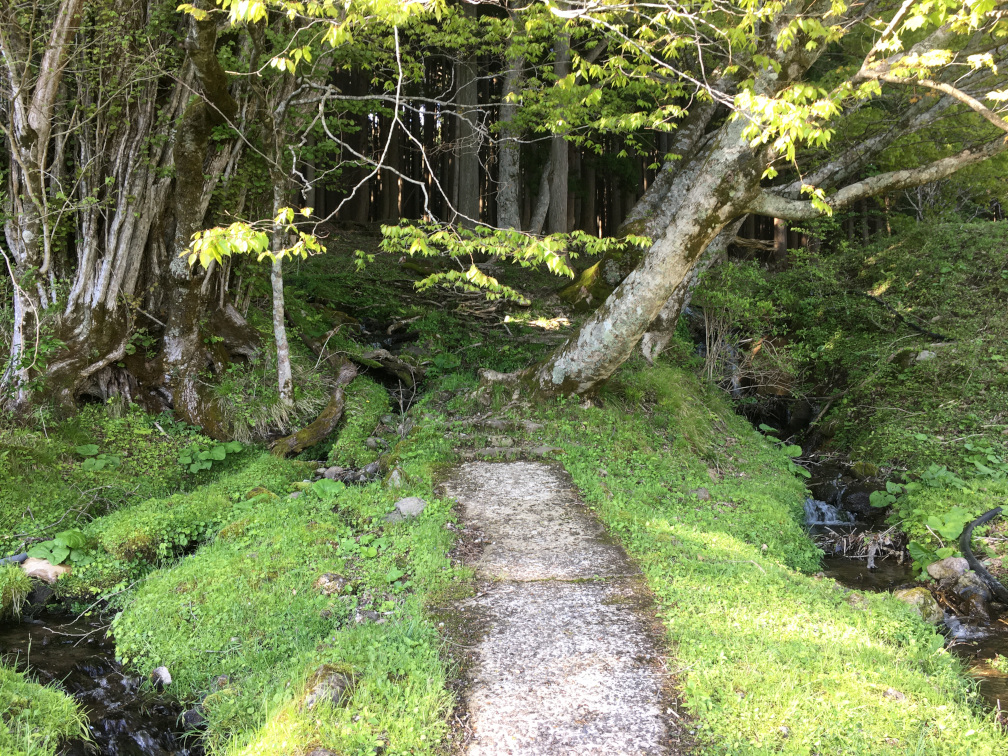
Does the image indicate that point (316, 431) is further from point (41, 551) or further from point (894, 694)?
point (894, 694)

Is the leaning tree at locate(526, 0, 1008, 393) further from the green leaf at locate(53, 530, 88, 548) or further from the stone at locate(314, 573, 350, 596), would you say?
the green leaf at locate(53, 530, 88, 548)

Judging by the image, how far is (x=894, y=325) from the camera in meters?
9.30

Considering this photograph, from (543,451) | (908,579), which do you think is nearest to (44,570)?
(543,451)

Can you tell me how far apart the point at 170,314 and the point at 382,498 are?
3536 mm

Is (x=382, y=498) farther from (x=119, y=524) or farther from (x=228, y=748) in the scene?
(x=228, y=748)

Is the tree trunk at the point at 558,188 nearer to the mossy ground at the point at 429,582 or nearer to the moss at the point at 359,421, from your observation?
the mossy ground at the point at 429,582

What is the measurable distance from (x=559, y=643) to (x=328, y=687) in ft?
3.68

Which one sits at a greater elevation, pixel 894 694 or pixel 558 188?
pixel 558 188

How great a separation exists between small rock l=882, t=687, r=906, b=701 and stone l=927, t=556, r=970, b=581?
7.70 feet

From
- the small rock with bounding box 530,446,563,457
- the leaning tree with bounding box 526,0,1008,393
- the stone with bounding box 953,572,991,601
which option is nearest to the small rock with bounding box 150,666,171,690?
the small rock with bounding box 530,446,563,457

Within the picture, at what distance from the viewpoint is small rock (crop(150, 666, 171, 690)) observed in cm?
363

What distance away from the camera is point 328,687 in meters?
2.94

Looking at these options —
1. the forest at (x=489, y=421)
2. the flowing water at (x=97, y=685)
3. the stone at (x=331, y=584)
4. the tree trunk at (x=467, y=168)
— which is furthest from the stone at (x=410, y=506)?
the tree trunk at (x=467, y=168)

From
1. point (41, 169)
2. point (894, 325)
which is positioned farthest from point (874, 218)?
point (41, 169)
